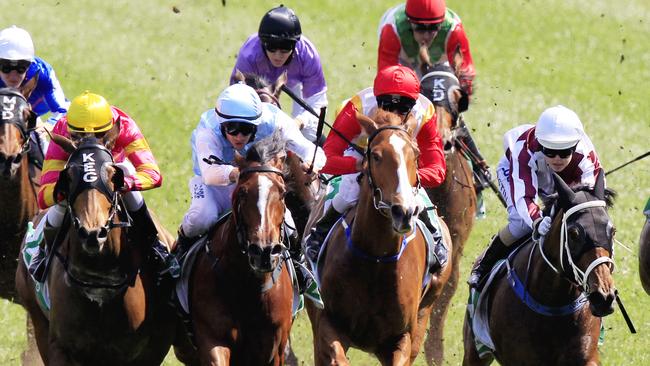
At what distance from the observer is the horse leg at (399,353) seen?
379 inches

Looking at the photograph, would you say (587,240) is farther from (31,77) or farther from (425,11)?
(31,77)

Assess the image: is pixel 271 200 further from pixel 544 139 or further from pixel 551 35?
pixel 551 35

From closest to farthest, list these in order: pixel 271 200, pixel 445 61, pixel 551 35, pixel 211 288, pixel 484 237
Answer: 1. pixel 271 200
2. pixel 211 288
3. pixel 445 61
4. pixel 484 237
5. pixel 551 35

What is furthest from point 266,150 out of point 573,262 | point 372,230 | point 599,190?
point 599,190

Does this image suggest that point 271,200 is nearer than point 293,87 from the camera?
Yes

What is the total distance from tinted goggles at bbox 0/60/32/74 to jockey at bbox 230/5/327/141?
5.97ft

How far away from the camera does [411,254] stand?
9727mm

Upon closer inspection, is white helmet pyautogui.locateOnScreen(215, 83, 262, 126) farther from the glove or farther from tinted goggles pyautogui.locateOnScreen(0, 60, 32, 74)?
tinted goggles pyautogui.locateOnScreen(0, 60, 32, 74)

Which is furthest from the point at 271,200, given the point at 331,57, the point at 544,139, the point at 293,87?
the point at 331,57

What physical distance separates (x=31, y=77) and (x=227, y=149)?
3.49 meters

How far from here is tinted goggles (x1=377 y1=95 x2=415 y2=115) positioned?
9.84m

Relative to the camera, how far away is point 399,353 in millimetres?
9656

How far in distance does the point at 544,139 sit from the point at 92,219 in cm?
331

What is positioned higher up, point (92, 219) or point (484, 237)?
point (92, 219)
